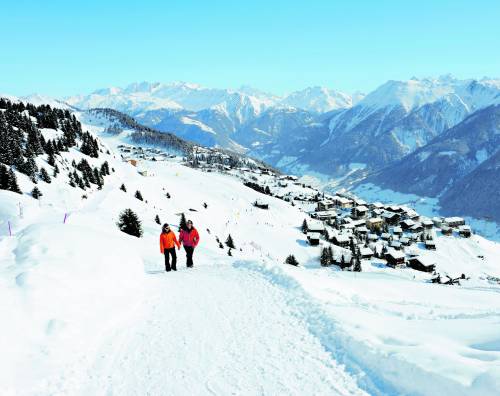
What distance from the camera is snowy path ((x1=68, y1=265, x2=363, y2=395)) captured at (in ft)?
25.6

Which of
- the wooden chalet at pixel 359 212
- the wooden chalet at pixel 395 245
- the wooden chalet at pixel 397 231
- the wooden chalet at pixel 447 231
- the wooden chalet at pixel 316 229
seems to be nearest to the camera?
the wooden chalet at pixel 316 229

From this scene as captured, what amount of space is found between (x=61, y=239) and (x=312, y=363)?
11.6m

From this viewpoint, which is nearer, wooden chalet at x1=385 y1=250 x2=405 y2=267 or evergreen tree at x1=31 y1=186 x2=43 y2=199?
evergreen tree at x1=31 y1=186 x2=43 y2=199

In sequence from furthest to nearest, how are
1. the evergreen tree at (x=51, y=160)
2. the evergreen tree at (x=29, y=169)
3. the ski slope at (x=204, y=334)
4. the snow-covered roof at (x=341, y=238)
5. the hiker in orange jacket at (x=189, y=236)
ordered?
the snow-covered roof at (x=341, y=238)
the evergreen tree at (x=51, y=160)
the evergreen tree at (x=29, y=169)
the hiker in orange jacket at (x=189, y=236)
the ski slope at (x=204, y=334)

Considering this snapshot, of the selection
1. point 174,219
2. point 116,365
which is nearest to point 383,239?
point 174,219

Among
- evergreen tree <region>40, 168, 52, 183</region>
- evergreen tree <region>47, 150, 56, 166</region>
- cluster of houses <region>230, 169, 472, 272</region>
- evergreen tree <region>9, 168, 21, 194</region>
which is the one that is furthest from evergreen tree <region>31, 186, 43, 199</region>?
cluster of houses <region>230, 169, 472, 272</region>

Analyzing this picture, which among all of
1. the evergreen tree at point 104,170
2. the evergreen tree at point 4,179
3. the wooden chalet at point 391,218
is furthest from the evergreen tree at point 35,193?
the wooden chalet at point 391,218

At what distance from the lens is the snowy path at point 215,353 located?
7.82 metres

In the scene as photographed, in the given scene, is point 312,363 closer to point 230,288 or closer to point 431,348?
point 431,348

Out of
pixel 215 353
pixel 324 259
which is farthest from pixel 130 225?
pixel 324 259

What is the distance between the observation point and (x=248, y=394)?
7422mm

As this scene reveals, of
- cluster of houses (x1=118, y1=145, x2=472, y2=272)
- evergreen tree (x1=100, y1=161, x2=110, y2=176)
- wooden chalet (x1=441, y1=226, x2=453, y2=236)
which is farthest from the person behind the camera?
wooden chalet (x1=441, y1=226, x2=453, y2=236)

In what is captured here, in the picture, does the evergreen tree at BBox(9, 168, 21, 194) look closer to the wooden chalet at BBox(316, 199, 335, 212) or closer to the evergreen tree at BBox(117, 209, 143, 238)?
the evergreen tree at BBox(117, 209, 143, 238)

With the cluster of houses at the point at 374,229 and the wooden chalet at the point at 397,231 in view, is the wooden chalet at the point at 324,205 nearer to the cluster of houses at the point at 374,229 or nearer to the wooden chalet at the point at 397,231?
the cluster of houses at the point at 374,229
